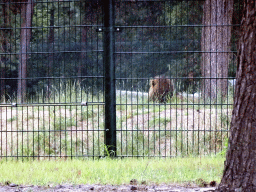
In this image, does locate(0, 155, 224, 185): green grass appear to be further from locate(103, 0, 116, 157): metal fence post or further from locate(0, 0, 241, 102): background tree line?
locate(0, 0, 241, 102): background tree line


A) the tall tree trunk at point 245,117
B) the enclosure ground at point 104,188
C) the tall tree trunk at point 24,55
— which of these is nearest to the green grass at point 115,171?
the enclosure ground at point 104,188

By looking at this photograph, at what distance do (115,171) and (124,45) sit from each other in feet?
15.3

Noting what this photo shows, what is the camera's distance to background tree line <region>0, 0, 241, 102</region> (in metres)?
5.98

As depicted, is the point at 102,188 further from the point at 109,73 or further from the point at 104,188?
the point at 109,73

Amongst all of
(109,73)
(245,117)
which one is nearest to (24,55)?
(109,73)

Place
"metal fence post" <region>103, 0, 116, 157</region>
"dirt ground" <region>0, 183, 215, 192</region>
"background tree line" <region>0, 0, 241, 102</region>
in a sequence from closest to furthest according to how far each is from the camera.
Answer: "dirt ground" <region>0, 183, 215, 192</region> → "metal fence post" <region>103, 0, 116, 157</region> → "background tree line" <region>0, 0, 241, 102</region>

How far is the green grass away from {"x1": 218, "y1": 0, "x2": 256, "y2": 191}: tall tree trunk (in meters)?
1.00

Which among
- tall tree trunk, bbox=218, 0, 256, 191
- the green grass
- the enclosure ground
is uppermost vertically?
tall tree trunk, bbox=218, 0, 256, 191

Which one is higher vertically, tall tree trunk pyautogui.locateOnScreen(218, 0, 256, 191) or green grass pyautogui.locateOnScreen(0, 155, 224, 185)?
tall tree trunk pyautogui.locateOnScreen(218, 0, 256, 191)

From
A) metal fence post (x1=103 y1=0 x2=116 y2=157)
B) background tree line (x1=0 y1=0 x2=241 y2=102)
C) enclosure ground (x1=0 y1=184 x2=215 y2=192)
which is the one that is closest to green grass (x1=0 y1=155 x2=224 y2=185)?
enclosure ground (x1=0 y1=184 x2=215 y2=192)

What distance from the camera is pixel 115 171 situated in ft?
15.8

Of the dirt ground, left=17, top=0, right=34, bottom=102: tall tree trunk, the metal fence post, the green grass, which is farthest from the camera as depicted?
left=17, top=0, right=34, bottom=102: tall tree trunk

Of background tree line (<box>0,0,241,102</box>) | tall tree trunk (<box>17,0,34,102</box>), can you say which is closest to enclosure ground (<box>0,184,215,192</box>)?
background tree line (<box>0,0,241,102</box>)

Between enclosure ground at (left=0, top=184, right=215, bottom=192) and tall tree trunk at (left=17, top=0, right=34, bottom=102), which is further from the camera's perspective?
tall tree trunk at (left=17, top=0, right=34, bottom=102)
